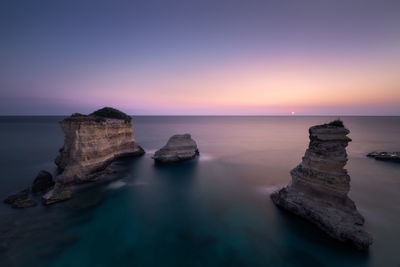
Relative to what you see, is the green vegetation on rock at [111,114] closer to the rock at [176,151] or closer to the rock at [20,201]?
the rock at [176,151]

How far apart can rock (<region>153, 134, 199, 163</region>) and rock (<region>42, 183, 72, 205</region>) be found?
11836 millimetres

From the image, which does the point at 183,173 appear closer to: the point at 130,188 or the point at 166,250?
the point at 130,188

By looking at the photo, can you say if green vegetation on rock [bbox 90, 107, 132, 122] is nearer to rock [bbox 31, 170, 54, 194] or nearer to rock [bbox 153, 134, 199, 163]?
rock [bbox 153, 134, 199, 163]

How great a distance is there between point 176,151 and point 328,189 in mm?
19209

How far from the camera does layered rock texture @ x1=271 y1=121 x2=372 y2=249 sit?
952cm

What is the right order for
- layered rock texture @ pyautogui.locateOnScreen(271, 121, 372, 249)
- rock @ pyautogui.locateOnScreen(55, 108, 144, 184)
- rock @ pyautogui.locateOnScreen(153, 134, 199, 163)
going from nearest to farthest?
layered rock texture @ pyautogui.locateOnScreen(271, 121, 372, 249) → rock @ pyautogui.locateOnScreen(55, 108, 144, 184) → rock @ pyautogui.locateOnScreen(153, 134, 199, 163)

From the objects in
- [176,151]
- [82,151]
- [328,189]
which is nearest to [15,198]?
[82,151]

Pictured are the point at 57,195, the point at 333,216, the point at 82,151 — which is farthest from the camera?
the point at 82,151

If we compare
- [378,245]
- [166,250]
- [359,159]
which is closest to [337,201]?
[378,245]

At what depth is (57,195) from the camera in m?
13.5

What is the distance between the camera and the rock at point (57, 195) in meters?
13.0

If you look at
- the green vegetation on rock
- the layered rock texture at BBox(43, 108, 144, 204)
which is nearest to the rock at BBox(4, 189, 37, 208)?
the layered rock texture at BBox(43, 108, 144, 204)

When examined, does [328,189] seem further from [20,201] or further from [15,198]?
[15,198]

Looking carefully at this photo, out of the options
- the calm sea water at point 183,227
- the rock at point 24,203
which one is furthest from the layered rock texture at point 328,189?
the rock at point 24,203
